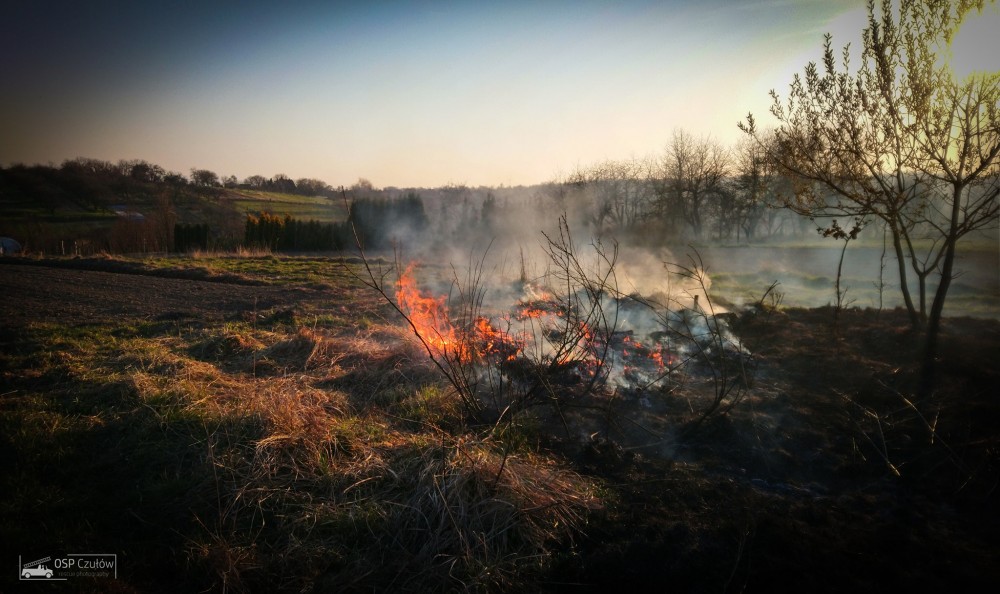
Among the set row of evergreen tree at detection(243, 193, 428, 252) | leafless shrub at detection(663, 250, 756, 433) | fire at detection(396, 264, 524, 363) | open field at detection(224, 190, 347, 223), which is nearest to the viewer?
leafless shrub at detection(663, 250, 756, 433)

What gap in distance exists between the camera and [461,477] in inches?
138

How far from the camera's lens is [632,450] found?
15.2ft

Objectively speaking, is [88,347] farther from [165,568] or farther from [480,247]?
[480,247]

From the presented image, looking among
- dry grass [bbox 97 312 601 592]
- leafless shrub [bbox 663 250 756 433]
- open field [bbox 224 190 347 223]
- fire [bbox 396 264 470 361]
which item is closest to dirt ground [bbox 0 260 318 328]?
fire [bbox 396 264 470 361]

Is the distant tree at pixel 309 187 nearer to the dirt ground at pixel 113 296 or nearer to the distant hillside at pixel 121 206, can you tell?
the distant hillside at pixel 121 206

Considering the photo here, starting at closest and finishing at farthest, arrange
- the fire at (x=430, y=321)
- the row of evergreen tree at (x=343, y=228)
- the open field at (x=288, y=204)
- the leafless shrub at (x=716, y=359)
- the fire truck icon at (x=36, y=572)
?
the fire truck icon at (x=36, y=572) → the leafless shrub at (x=716, y=359) → the fire at (x=430, y=321) → the row of evergreen tree at (x=343, y=228) → the open field at (x=288, y=204)

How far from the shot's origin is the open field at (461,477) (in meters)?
2.95

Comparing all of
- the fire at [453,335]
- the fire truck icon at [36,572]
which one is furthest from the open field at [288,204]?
the fire truck icon at [36,572]

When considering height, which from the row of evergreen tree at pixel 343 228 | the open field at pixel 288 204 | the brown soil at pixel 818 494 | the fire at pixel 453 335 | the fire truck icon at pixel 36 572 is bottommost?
the brown soil at pixel 818 494

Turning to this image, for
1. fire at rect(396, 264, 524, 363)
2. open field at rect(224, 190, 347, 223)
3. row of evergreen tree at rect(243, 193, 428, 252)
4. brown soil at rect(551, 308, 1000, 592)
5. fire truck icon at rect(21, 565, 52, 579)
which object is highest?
open field at rect(224, 190, 347, 223)

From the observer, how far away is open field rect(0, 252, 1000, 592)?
9.68ft

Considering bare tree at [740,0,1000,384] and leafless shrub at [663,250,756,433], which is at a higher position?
bare tree at [740,0,1000,384]

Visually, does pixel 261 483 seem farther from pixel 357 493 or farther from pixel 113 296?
pixel 113 296

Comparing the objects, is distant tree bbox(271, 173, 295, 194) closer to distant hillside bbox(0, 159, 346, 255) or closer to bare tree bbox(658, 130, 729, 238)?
distant hillside bbox(0, 159, 346, 255)
